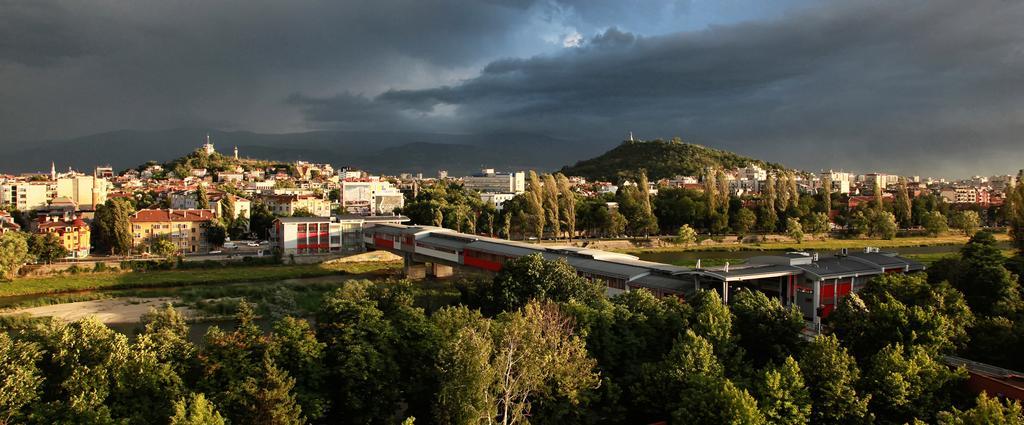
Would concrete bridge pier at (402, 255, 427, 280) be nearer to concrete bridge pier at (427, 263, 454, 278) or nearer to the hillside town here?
concrete bridge pier at (427, 263, 454, 278)

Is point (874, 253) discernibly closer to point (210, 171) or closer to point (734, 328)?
point (734, 328)

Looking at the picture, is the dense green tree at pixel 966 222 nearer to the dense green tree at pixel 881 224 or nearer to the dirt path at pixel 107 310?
the dense green tree at pixel 881 224

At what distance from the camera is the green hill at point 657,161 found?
11856 centimetres

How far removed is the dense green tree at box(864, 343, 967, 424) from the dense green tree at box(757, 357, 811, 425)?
5.06ft

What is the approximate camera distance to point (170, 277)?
122 feet

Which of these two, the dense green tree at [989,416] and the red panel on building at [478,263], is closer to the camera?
the dense green tree at [989,416]

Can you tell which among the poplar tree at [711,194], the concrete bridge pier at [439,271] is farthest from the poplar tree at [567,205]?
the concrete bridge pier at [439,271]

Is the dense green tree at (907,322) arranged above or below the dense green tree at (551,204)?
below

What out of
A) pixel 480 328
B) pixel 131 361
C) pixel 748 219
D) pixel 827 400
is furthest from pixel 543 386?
pixel 748 219

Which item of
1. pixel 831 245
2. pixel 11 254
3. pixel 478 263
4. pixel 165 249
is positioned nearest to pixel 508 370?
pixel 478 263

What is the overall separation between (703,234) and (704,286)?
4079cm

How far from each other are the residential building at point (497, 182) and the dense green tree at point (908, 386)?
3860 inches

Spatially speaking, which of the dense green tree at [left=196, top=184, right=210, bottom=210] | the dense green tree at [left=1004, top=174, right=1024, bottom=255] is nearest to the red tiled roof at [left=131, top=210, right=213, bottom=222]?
the dense green tree at [left=196, top=184, right=210, bottom=210]

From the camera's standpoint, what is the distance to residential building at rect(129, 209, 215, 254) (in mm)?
46406
